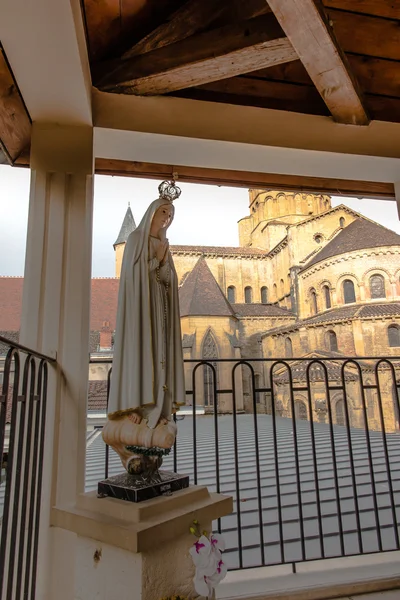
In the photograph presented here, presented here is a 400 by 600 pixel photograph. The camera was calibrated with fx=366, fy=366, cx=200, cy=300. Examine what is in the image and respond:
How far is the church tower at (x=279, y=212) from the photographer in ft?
95.9

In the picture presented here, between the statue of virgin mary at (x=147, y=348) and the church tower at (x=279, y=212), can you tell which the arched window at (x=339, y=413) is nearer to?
the church tower at (x=279, y=212)

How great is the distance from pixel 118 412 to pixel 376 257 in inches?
793

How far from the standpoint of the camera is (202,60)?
1.88 m

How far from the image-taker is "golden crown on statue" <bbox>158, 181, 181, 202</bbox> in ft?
5.88

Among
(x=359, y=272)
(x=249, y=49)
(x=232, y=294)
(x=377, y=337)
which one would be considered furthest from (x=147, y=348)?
(x=232, y=294)

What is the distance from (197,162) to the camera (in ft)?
8.19

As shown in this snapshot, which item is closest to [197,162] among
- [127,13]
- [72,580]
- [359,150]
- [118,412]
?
[127,13]

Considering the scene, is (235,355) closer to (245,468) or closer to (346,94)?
(245,468)

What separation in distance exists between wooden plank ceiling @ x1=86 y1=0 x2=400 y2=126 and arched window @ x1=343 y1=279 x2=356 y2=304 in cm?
1837

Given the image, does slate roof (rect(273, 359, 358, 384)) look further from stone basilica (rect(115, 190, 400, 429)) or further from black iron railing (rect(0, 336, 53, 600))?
black iron railing (rect(0, 336, 53, 600))

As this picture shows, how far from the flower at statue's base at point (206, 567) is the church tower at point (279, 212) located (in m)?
28.8

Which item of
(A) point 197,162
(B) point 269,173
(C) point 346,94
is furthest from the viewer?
(B) point 269,173

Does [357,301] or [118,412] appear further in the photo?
[357,301]

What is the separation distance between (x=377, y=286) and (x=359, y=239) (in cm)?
301
